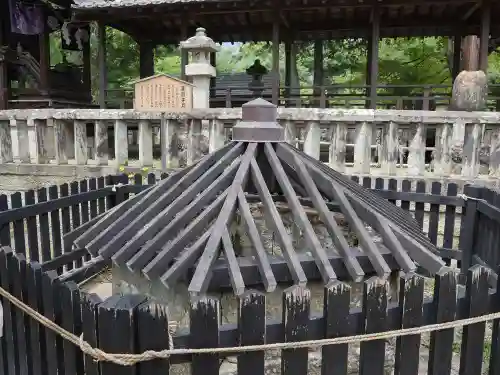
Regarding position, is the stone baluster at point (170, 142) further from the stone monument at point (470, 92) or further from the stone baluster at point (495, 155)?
the stone monument at point (470, 92)

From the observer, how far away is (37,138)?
7855 mm

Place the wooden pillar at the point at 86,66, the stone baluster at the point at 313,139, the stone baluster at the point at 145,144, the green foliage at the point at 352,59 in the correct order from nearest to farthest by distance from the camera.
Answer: the stone baluster at the point at 313,139 → the stone baluster at the point at 145,144 → the wooden pillar at the point at 86,66 → the green foliage at the point at 352,59

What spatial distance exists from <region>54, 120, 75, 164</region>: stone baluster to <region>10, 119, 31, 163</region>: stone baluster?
A: 0.62m

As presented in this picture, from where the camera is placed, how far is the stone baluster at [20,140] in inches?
310

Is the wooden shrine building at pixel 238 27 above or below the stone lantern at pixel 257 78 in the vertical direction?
above

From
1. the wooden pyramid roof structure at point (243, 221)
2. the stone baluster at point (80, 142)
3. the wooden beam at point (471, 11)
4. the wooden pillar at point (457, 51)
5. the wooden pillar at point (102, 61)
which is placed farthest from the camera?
the wooden pillar at point (457, 51)

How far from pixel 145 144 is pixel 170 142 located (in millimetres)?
506

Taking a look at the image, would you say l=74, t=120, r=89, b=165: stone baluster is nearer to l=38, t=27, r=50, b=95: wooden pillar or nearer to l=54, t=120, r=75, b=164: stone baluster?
l=54, t=120, r=75, b=164: stone baluster

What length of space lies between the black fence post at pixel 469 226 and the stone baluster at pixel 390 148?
2330mm

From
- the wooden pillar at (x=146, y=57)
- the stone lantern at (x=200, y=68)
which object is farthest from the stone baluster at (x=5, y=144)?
the wooden pillar at (x=146, y=57)

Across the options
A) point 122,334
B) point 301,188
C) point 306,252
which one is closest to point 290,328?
point 122,334

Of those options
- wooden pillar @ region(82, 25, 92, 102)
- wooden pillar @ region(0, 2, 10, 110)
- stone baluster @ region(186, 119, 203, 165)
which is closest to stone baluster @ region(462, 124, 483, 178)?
stone baluster @ region(186, 119, 203, 165)

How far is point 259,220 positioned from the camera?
11.4 ft

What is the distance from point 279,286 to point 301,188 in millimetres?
782
